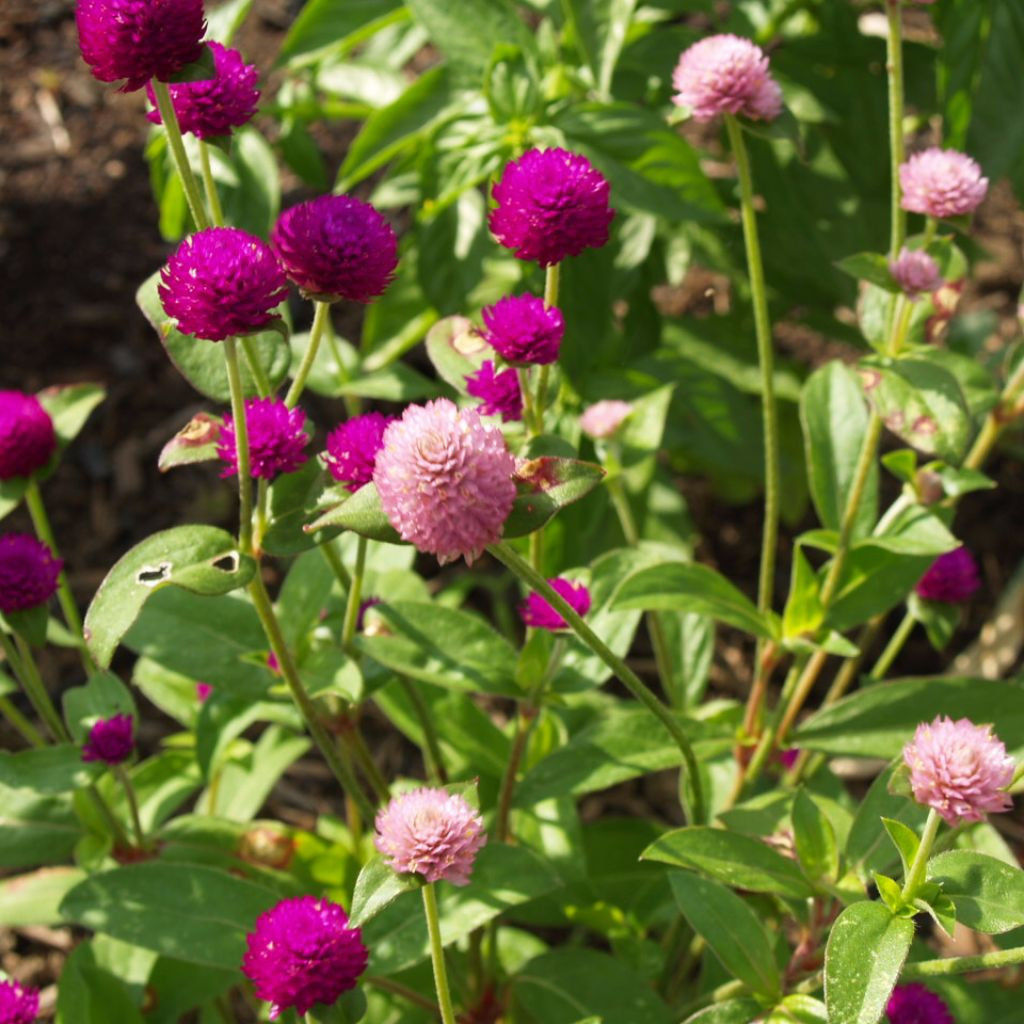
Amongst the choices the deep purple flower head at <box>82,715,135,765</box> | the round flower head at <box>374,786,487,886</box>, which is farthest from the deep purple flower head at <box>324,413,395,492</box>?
the deep purple flower head at <box>82,715,135,765</box>

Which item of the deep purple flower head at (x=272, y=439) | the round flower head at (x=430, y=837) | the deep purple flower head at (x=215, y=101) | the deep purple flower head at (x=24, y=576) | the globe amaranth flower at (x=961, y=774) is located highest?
the deep purple flower head at (x=215, y=101)

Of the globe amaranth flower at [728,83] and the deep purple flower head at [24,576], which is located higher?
the globe amaranth flower at [728,83]

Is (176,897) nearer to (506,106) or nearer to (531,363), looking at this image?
Answer: (531,363)

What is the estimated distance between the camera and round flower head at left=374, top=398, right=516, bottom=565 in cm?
106

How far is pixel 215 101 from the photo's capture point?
136cm

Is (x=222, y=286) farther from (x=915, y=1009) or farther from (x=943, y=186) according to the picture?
(x=915, y=1009)

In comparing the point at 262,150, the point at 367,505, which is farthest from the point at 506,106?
the point at 367,505

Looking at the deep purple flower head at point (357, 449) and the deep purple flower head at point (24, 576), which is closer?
the deep purple flower head at point (357, 449)

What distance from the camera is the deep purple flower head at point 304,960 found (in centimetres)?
126

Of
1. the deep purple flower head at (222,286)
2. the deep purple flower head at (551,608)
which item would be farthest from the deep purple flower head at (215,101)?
the deep purple flower head at (551,608)

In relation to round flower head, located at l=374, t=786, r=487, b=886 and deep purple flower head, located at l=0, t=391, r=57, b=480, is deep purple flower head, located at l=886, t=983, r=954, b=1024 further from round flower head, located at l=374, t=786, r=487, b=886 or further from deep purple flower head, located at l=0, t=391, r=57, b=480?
deep purple flower head, located at l=0, t=391, r=57, b=480

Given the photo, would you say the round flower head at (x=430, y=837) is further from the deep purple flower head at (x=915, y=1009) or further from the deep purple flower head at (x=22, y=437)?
the deep purple flower head at (x=22, y=437)

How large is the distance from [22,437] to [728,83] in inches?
40.4

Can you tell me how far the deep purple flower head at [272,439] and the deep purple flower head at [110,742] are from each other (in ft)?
1.59
